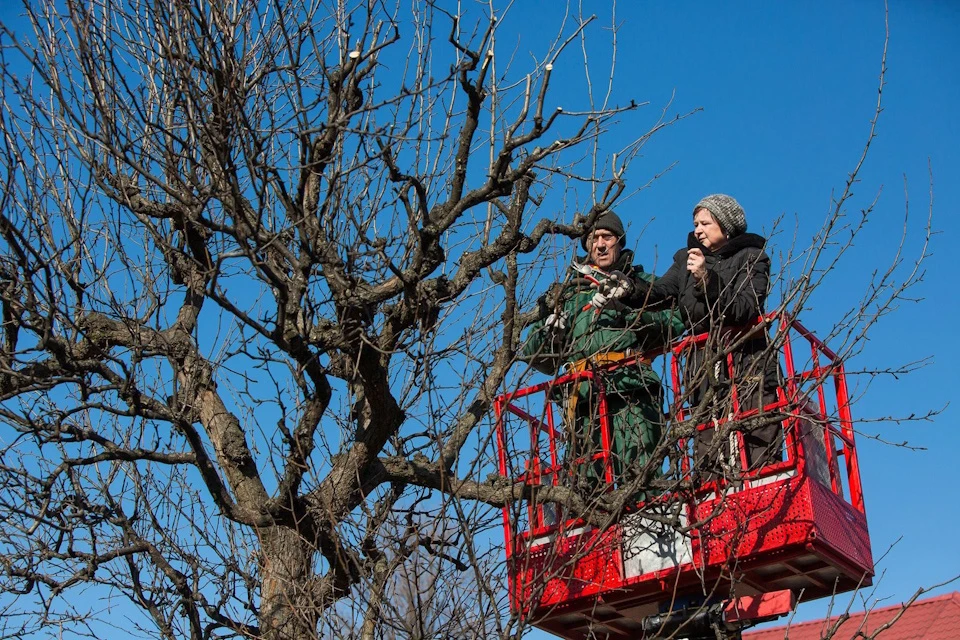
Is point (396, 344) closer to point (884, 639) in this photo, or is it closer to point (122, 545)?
point (122, 545)

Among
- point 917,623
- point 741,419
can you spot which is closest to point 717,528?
point 741,419

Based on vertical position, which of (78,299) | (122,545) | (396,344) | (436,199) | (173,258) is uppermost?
(436,199)

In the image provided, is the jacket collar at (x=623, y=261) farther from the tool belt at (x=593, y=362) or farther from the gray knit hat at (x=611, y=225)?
the tool belt at (x=593, y=362)

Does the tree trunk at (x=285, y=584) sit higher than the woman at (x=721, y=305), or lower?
lower

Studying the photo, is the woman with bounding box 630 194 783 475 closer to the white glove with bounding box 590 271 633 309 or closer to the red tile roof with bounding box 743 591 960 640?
the white glove with bounding box 590 271 633 309

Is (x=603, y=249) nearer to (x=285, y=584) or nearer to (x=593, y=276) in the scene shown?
(x=593, y=276)

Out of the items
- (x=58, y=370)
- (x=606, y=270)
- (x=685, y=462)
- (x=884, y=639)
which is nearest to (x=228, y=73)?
(x=58, y=370)

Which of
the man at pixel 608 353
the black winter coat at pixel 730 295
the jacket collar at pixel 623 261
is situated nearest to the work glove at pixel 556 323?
the man at pixel 608 353

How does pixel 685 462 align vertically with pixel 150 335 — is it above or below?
below

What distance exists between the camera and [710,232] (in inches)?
314

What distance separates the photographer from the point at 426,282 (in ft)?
23.4

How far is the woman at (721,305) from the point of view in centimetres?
699

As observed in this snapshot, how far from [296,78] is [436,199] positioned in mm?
2048

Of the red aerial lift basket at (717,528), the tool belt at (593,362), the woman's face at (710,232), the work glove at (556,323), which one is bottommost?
the red aerial lift basket at (717,528)
